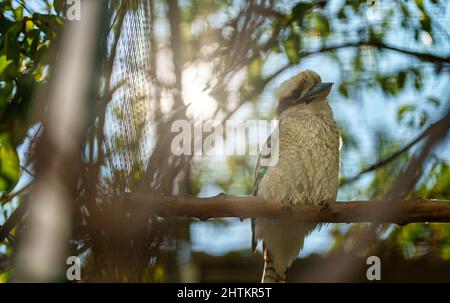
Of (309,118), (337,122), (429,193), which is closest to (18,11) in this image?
(309,118)

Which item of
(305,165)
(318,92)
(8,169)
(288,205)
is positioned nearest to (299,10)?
(318,92)

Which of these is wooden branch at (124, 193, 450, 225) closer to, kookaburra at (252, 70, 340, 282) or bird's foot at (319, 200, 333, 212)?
bird's foot at (319, 200, 333, 212)

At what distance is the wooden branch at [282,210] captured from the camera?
111 centimetres

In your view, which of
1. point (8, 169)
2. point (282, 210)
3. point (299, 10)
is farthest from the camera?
point (299, 10)

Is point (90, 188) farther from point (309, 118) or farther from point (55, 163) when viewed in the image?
point (309, 118)

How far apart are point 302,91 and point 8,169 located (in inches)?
45.4

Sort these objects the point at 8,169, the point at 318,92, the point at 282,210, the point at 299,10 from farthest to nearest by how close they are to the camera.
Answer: the point at 318,92 < the point at 299,10 < the point at 282,210 < the point at 8,169

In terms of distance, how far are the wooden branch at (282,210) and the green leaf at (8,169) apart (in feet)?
1.12

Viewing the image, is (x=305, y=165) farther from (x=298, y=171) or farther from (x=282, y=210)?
(x=282, y=210)

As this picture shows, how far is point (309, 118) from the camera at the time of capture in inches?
73.5

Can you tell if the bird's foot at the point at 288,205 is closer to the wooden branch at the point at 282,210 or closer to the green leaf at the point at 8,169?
the wooden branch at the point at 282,210

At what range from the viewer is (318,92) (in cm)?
190

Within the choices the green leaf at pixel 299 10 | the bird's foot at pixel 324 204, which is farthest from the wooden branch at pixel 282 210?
the green leaf at pixel 299 10

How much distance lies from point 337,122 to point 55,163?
1.30 meters
